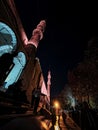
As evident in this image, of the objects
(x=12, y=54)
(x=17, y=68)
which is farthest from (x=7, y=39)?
(x=12, y=54)

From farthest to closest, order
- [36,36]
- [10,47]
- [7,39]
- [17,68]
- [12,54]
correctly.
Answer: [36,36] → [17,68] → [10,47] → [7,39] → [12,54]

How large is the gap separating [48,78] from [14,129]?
228 feet

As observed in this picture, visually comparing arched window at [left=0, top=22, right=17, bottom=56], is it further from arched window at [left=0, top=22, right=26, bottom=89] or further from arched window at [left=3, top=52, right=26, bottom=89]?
arched window at [left=3, top=52, right=26, bottom=89]

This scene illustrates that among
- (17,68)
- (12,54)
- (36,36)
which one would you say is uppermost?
(36,36)

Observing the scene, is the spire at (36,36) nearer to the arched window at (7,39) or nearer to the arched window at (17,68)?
the arched window at (17,68)

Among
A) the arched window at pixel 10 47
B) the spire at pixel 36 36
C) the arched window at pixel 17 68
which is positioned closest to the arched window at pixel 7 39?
the arched window at pixel 10 47

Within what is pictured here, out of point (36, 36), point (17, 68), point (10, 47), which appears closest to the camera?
point (10, 47)

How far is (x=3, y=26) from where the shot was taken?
16078 millimetres

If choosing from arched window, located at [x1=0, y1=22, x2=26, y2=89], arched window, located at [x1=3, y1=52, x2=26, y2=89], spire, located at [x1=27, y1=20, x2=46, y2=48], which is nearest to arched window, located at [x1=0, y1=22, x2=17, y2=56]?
arched window, located at [x1=0, y1=22, x2=26, y2=89]

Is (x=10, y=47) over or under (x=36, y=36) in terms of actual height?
under

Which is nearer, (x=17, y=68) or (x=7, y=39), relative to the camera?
(x=7, y=39)

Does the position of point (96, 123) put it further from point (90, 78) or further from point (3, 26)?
point (90, 78)

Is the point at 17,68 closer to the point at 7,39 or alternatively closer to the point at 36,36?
the point at 7,39

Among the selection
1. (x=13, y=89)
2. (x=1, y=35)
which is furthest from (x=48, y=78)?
(x=13, y=89)
